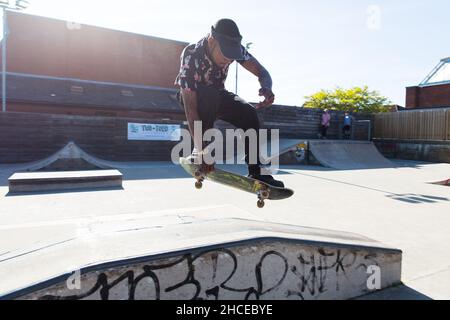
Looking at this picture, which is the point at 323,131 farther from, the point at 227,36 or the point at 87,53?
the point at 87,53

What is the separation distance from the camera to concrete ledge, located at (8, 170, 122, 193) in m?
7.51

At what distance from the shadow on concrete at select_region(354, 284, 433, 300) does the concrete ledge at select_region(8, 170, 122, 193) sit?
278 inches

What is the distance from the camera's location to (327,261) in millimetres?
2748

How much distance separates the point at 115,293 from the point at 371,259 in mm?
2340

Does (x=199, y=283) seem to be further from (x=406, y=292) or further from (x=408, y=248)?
(x=408, y=248)

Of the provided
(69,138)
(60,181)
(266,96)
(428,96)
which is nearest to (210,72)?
(266,96)

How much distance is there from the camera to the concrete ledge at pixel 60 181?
7.51 metres

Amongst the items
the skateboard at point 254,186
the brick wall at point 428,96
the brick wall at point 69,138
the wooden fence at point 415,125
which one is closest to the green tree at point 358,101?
the brick wall at point 428,96

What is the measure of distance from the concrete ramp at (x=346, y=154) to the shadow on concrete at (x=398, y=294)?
1341 cm

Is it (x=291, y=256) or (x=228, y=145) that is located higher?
(x=228, y=145)

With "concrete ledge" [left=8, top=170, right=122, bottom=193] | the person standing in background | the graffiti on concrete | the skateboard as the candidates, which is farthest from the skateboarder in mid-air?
the person standing in background

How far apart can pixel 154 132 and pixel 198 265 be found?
44.6 ft

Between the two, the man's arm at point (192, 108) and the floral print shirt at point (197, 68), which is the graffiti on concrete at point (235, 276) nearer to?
the man's arm at point (192, 108)

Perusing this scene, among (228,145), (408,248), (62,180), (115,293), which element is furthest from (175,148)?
(115,293)
